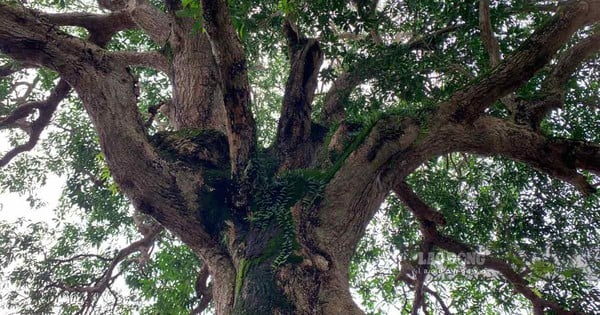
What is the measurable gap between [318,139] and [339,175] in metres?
1.19

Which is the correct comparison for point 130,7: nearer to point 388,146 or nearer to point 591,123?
point 388,146

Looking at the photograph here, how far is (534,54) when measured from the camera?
3.90 metres

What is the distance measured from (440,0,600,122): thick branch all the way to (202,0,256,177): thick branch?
2.01 metres

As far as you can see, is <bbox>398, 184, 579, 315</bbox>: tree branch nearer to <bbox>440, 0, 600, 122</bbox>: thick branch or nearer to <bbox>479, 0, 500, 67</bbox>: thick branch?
<bbox>440, 0, 600, 122</bbox>: thick branch

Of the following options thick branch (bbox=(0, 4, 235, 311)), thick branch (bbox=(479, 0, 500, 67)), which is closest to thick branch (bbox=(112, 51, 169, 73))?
thick branch (bbox=(0, 4, 235, 311))

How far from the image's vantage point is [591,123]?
579cm

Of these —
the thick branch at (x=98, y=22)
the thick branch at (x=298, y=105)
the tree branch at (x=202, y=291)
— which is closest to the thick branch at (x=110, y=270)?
the tree branch at (x=202, y=291)

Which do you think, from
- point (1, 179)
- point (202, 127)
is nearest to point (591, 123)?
point (202, 127)

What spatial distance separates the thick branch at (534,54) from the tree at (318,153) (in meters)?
0.02

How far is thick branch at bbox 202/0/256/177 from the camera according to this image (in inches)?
132

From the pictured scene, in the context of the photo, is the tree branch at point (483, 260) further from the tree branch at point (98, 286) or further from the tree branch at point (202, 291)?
the tree branch at point (98, 286)

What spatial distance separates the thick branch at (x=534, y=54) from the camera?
12.8 ft

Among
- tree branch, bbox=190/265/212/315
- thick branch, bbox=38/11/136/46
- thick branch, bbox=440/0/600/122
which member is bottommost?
tree branch, bbox=190/265/212/315

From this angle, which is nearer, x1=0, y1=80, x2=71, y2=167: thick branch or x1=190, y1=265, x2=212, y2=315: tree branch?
x1=0, y1=80, x2=71, y2=167: thick branch
